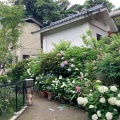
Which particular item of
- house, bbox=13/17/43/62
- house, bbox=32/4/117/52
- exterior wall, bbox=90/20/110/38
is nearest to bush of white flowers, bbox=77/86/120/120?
house, bbox=32/4/117/52

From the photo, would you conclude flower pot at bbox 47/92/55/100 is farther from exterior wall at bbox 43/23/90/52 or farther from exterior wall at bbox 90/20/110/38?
exterior wall at bbox 90/20/110/38

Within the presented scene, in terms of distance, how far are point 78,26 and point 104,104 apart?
802cm

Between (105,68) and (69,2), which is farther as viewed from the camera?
(69,2)

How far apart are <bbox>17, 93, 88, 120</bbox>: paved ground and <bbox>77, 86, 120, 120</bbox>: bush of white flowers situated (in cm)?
162

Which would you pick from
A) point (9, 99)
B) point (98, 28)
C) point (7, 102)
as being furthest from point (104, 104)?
point (98, 28)

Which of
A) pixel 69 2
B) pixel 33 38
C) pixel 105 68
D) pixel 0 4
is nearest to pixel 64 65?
pixel 105 68

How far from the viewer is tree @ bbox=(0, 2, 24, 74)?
815 cm

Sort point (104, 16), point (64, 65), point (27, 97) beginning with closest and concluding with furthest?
point (27, 97) < point (64, 65) < point (104, 16)

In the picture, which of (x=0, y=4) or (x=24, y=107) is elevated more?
(x=0, y=4)

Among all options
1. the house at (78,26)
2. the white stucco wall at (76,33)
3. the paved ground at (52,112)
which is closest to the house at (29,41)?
the white stucco wall at (76,33)

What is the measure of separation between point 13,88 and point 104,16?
940 centimetres

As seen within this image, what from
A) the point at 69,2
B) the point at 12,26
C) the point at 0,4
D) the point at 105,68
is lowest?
the point at 105,68

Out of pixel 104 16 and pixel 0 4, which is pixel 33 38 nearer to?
pixel 104 16

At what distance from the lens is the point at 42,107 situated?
6.74 metres
